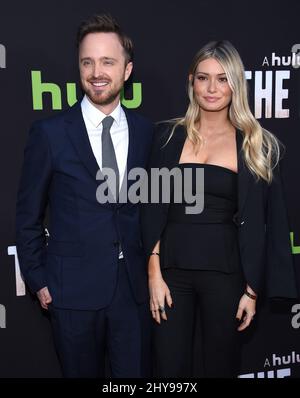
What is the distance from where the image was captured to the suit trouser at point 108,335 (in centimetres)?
207

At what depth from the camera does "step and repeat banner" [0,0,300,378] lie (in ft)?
7.57

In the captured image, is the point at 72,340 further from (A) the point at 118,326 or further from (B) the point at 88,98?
(B) the point at 88,98

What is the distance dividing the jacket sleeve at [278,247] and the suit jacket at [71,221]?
0.62 m

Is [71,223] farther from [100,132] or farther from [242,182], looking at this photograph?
[242,182]

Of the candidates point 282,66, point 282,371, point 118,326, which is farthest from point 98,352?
point 282,66

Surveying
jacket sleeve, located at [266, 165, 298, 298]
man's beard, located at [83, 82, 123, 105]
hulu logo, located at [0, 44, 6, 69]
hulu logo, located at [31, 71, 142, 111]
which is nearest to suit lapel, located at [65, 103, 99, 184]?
man's beard, located at [83, 82, 123, 105]

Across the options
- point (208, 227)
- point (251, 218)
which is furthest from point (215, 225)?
point (251, 218)

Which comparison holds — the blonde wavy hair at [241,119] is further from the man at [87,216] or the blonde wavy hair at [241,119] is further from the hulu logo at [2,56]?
the hulu logo at [2,56]

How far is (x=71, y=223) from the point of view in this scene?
2.01 m

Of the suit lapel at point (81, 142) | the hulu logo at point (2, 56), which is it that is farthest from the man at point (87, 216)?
the hulu logo at point (2, 56)

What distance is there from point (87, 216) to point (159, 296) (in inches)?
19.0

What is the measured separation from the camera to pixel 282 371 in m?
2.91

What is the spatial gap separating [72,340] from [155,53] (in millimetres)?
1474

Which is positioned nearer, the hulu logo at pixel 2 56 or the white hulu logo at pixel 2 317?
the hulu logo at pixel 2 56
